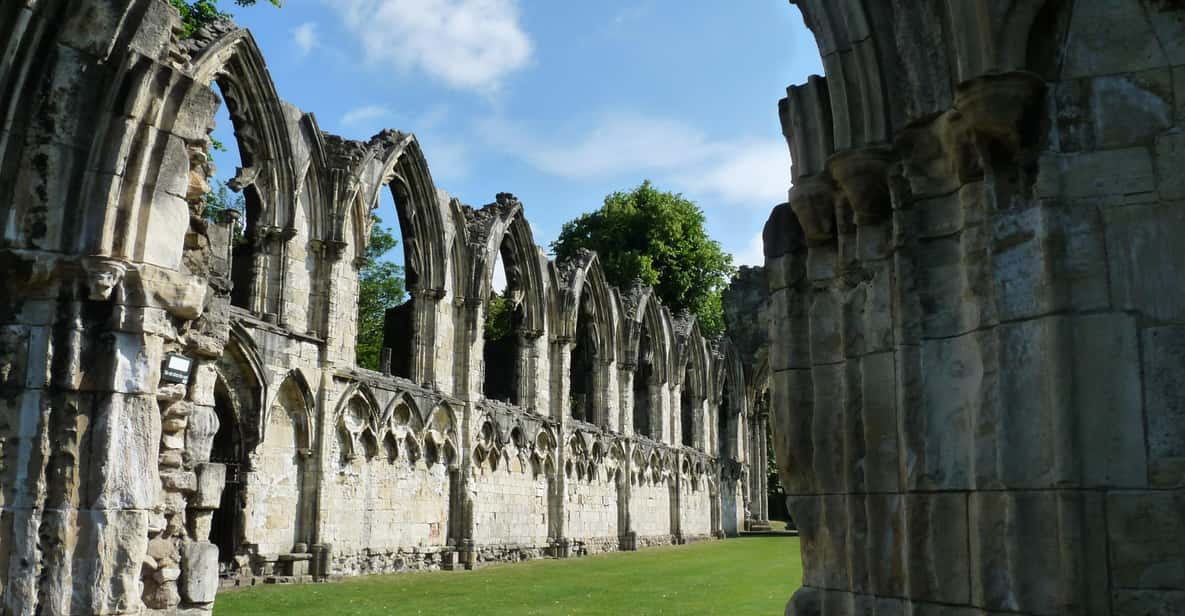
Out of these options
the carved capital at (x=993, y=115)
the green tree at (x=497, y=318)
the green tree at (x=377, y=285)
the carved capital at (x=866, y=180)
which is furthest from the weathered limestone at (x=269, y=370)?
the green tree at (x=377, y=285)

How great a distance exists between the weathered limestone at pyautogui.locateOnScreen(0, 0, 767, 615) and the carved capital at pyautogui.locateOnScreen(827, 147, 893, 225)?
342 cm

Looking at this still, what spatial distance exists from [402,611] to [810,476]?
748cm

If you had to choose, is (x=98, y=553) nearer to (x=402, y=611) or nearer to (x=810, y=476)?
(x=810, y=476)

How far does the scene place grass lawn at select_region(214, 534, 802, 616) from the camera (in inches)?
431

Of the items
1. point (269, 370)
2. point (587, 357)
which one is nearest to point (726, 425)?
point (587, 357)

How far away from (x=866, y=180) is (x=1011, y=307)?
35.8 inches

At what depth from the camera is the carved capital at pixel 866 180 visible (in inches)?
153

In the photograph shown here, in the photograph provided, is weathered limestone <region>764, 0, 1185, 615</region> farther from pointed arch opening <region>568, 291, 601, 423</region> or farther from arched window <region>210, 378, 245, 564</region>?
pointed arch opening <region>568, 291, 601, 423</region>

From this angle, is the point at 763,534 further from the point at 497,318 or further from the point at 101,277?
the point at 101,277

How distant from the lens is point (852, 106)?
13.2 feet

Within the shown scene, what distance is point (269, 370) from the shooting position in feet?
48.0

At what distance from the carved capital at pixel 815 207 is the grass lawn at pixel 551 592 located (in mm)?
6869

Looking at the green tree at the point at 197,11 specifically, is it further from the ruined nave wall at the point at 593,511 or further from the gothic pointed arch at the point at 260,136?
the ruined nave wall at the point at 593,511

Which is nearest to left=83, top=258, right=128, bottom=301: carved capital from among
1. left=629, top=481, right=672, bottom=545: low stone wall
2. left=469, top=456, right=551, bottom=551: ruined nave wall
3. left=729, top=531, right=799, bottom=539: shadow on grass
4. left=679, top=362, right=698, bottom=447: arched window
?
left=469, top=456, right=551, bottom=551: ruined nave wall
